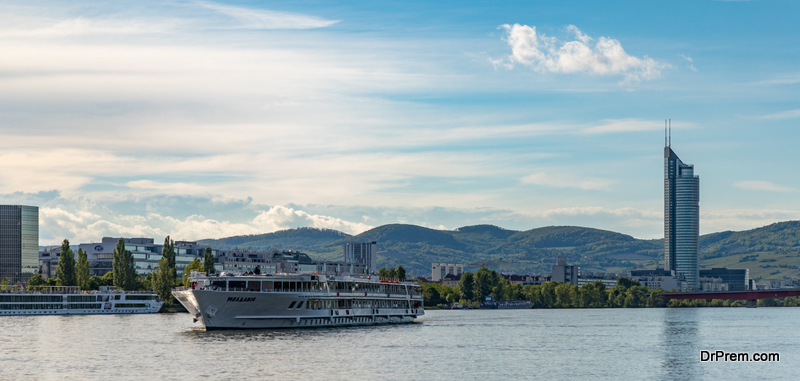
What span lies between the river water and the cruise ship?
131 inches

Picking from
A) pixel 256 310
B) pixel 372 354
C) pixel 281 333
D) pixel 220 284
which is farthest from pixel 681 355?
pixel 220 284

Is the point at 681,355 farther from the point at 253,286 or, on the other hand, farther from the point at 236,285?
the point at 236,285

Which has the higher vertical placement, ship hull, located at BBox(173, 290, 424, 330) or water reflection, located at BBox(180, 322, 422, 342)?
ship hull, located at BBox(173, 290, 424, 330)

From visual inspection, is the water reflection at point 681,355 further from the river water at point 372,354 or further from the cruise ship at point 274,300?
the cruise ship at point 274,300

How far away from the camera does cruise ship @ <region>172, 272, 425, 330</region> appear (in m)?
117

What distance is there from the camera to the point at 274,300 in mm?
119875

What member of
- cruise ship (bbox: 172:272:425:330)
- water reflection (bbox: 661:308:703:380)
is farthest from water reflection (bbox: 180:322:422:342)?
water reflection (bbox: 661:308:703:380)

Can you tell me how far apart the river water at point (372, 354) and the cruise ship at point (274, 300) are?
3332mm

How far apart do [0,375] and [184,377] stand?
15.3 meters

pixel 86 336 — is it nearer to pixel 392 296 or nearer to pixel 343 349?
pixel 343 349

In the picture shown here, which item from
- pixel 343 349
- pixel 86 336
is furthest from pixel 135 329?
pixel 343 349

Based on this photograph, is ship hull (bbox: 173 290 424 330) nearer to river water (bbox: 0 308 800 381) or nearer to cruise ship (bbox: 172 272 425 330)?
cruise ship (bbox: 172 272 425 330)

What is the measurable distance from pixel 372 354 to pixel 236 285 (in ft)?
110

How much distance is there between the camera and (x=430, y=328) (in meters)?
142
